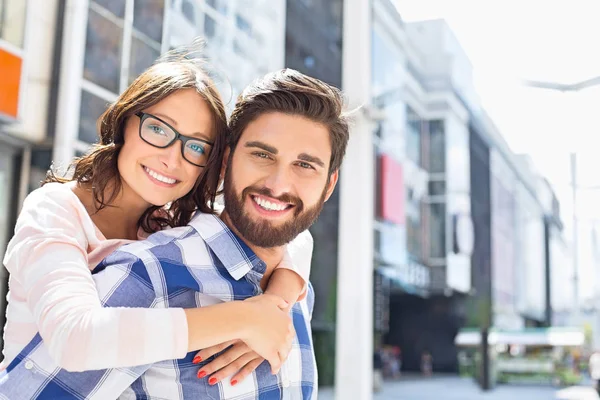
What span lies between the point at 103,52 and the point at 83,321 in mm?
2213

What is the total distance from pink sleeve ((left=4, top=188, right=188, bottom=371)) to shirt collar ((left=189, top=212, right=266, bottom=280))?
6.7 inches

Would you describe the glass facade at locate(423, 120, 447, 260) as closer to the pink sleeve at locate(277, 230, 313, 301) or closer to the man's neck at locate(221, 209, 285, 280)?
the pink sleeve at locate(277, 230, 313, 301)

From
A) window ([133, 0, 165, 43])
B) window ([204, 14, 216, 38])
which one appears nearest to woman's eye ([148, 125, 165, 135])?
window ([133, 0, 165, 43])

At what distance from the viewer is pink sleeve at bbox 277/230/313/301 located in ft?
3.72

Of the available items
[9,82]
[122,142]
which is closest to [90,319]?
[122,142]

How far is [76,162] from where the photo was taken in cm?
130

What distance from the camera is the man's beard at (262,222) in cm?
104

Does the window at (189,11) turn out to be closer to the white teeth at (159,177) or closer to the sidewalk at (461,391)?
the white teeth at (159,177)

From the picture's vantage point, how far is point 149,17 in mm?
2883

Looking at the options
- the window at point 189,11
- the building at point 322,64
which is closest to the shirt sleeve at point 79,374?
the window at point 189,11

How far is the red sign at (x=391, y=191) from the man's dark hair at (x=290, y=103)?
7427 millimetres

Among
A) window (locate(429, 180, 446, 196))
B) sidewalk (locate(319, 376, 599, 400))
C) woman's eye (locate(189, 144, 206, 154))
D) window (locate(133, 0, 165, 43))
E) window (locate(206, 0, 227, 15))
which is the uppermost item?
A: window (locate(429, 180, 446, 196))

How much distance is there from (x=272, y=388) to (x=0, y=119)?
5.86 feet

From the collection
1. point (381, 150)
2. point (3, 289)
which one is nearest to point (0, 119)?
point (3, 289)
